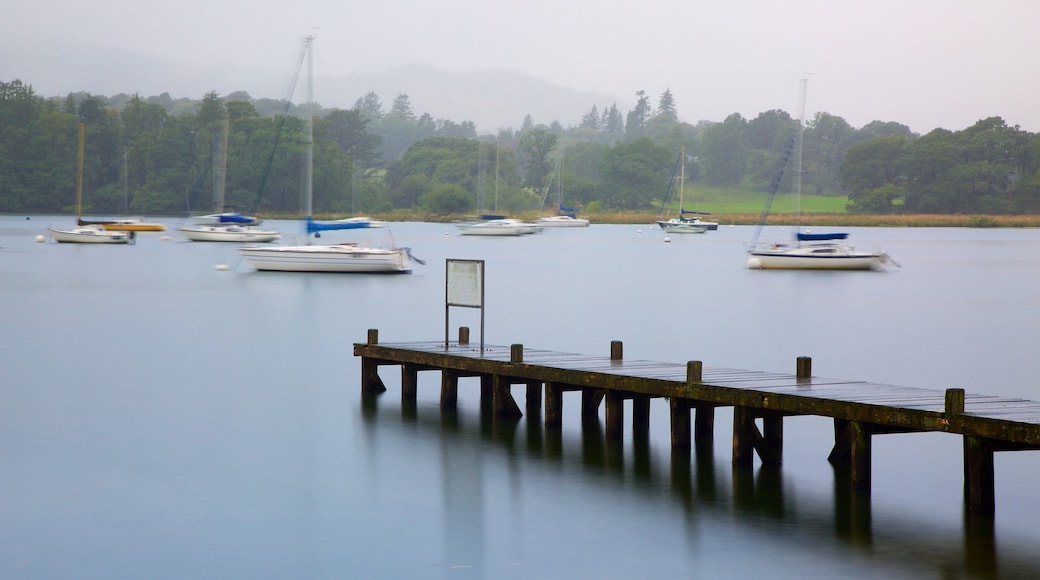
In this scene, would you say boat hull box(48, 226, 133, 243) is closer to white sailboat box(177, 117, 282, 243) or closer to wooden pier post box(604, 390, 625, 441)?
white sailboat box(177, 117, 282, 243)

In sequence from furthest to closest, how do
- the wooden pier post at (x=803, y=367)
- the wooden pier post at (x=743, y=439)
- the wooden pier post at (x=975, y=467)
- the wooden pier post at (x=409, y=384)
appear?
1. the wooden pier post at (x=409, y=384)
2. the wooden pier post at (x=803, y=367)
3. the wooden pier post at (x=743, y=439)
4. the wooden pier post at (x=975, y=467)

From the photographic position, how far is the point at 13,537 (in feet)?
46.2

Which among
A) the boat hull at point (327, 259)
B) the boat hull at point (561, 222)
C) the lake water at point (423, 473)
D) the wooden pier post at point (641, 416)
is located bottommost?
the lake water at point (423, 473)

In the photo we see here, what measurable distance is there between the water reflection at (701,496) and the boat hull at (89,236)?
89924 millimetres

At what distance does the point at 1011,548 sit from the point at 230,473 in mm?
9716

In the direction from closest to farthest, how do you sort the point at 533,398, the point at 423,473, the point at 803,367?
1. the point at 803,367
2. the point at 423,473
3. the point at 533,398

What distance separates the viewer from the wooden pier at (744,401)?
1414cm

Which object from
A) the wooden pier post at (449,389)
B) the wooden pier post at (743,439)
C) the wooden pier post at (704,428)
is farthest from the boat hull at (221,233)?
the wooden pier post at (743,439)

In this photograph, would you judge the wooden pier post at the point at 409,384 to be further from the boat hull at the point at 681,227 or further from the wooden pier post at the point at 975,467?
the boat hull at the point at 681,227

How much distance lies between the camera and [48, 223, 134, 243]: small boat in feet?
345

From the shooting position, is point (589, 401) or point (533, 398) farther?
point (533, 398)

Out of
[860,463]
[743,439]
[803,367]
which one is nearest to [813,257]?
[803,367]

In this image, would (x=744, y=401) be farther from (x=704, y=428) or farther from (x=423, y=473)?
(x=423, y=473)

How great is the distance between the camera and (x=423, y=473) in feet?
57.2
